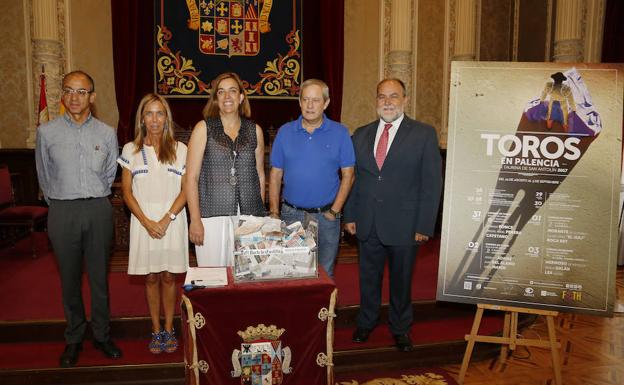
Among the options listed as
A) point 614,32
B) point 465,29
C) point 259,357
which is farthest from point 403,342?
point 465,29

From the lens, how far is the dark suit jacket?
10.6 feet

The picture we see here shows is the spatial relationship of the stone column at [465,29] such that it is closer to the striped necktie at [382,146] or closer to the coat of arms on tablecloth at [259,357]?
the striped necktie at [382,146]

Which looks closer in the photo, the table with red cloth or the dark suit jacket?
the table with red cloth

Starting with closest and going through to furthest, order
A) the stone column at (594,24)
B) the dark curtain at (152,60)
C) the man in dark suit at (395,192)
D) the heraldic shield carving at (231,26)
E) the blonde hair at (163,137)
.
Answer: the blonde hair at (163,137), the man in dark suit at (395,192), the stone column at (594,24), the dark curtain at (152,60), the heraldic shield carving at (231,26)

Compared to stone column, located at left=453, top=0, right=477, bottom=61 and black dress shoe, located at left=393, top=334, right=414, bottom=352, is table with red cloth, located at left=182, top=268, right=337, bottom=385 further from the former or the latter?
stone column, located at left=453, top=0, right=477, bottom=61

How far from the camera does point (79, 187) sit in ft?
9.86

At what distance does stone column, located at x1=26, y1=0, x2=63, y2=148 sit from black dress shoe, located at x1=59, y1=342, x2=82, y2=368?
414cm

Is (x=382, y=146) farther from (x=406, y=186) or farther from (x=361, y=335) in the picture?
(x=361, y=335)

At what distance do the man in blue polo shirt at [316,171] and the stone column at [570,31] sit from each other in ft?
15.5

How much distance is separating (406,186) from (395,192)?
0.26ft

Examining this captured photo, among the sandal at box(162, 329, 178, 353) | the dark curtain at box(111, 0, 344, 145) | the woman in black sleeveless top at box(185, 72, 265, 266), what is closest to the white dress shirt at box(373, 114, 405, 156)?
the woman in black sleeveless top at box(185, 72, 265, 266)

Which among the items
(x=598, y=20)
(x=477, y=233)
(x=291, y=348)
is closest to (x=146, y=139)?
(x=291, y=348)

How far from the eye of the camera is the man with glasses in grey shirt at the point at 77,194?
2990 millimetres

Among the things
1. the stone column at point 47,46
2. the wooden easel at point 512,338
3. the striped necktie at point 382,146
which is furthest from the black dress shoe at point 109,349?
the stone column at point 47,46
